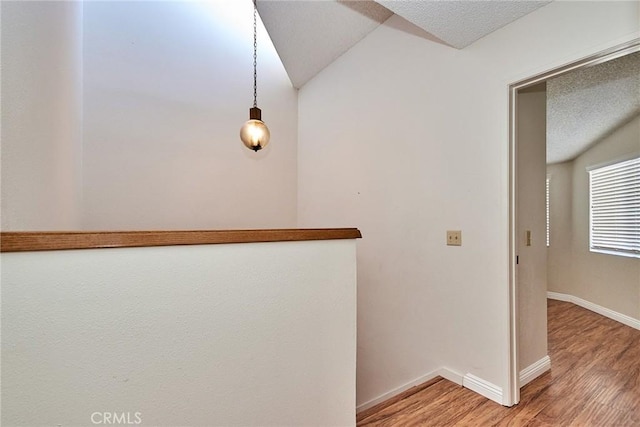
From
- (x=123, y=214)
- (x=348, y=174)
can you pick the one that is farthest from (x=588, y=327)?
(x=123, y=214)

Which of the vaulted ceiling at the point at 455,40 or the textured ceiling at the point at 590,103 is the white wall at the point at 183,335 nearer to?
the vaulted ceiling at the point at 455,40

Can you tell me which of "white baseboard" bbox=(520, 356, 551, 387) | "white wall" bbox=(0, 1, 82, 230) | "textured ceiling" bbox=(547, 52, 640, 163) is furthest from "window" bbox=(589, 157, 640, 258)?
"white wall" bbox=(0, 1, 82, 230)

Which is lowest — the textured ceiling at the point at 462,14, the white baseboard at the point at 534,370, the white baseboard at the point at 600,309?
the white baseboard at the point at 600,309

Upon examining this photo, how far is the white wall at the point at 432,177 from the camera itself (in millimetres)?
1696

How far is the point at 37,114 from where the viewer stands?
1.27 metres

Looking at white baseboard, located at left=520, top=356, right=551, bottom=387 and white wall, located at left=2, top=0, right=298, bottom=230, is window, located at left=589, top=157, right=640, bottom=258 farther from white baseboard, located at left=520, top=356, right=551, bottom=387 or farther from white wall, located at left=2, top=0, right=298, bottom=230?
white wall, located at left=2, top=0, right=298, bottom=230

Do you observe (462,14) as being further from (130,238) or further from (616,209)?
(616,209)

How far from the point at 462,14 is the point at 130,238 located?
2.07m

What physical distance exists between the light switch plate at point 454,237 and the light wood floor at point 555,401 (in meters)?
0.96

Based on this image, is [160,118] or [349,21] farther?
[160,118]

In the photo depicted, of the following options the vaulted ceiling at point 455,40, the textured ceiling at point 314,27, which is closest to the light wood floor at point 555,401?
the vaulted ceiling at point 455,40

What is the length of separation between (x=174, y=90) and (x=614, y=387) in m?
4.41

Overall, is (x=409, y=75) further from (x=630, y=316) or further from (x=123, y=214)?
(x=630, y=316)

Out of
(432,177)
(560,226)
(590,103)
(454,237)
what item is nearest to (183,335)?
(454,237)
